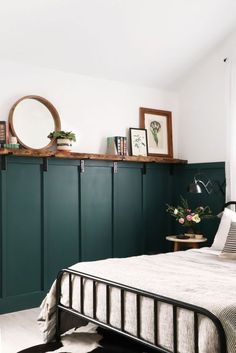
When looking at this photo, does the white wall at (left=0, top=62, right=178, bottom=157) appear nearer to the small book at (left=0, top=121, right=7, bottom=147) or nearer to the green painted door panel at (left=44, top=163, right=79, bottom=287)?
the small book at (left=0, top=121, right=7, bottom=147)

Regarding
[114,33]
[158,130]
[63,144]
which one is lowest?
[63,144]

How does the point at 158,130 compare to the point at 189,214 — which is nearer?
the point at 189,214

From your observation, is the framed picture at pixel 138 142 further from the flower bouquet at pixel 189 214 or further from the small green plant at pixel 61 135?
the small green plant at pixel 61 135

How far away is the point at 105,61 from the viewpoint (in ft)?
15.1

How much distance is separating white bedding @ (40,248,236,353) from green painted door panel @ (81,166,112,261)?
1176mm

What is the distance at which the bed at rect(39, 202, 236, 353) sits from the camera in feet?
7.18

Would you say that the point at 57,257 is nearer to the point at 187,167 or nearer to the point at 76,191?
the point at 76,191

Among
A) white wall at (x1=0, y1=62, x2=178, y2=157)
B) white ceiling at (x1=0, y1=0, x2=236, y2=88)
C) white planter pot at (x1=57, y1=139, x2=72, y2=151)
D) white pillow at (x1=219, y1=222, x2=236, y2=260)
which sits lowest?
white pillow at (x1=219, y1=222, x2=236, y2=260)

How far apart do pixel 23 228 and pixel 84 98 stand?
4.96 ft

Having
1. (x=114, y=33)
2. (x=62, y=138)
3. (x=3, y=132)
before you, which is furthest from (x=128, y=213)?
(x=114, y=33)

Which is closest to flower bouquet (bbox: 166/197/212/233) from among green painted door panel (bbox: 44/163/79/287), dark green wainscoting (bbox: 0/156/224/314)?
dark green wainscoting (bbox: 0/156/224/314)

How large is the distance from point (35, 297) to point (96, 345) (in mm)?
1344

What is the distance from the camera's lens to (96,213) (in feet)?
15.4

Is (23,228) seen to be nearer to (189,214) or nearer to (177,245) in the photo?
(177,245)
